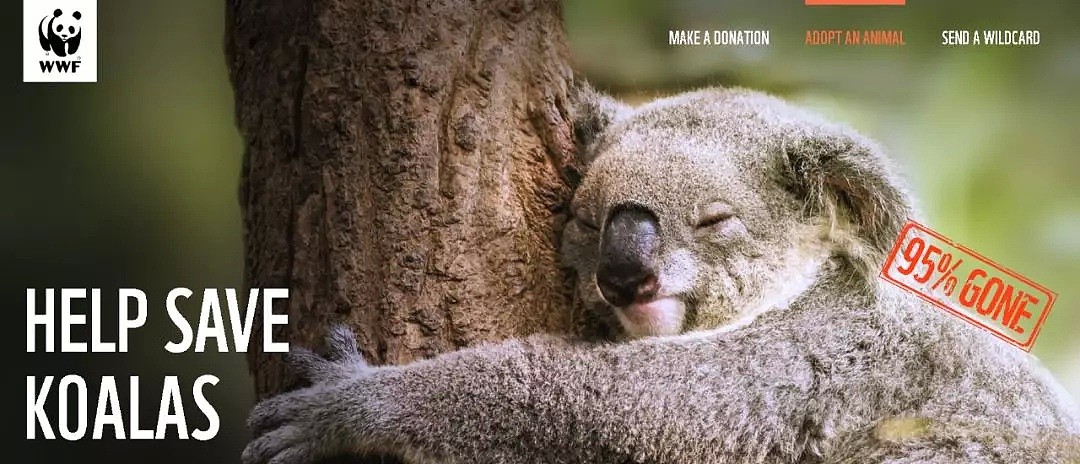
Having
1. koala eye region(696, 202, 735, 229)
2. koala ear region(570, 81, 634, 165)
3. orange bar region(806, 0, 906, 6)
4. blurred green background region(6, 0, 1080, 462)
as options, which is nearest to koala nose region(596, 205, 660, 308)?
koala eye region(696, 202, 735, 229)

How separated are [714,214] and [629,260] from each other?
28 cm

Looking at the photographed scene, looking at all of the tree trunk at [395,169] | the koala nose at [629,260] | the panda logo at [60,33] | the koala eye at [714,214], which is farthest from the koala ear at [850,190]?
the panda logo at [60,33]

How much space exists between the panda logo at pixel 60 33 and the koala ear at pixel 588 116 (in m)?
1.62

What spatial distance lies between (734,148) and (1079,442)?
1.27 metres

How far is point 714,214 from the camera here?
8.14ft

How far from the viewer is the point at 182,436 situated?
9.53 feet

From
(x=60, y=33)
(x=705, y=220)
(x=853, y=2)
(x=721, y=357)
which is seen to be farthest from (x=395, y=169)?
(x=853, y=2)

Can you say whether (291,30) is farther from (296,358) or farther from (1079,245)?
(1079,245)

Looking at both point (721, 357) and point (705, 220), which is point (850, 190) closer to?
point (705, 220)

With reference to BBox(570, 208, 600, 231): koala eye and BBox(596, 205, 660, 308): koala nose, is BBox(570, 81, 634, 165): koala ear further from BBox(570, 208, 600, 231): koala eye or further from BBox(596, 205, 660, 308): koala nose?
BBox(596, 205, 660, 308): koala nose

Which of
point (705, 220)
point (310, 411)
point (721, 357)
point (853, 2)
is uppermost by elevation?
point (853, 2)

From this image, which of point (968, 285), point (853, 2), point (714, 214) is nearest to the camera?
point (714, 214)

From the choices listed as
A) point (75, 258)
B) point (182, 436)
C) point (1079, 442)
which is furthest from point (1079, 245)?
point (75, 258)

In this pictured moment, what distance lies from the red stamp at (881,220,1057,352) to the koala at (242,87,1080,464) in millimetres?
60
